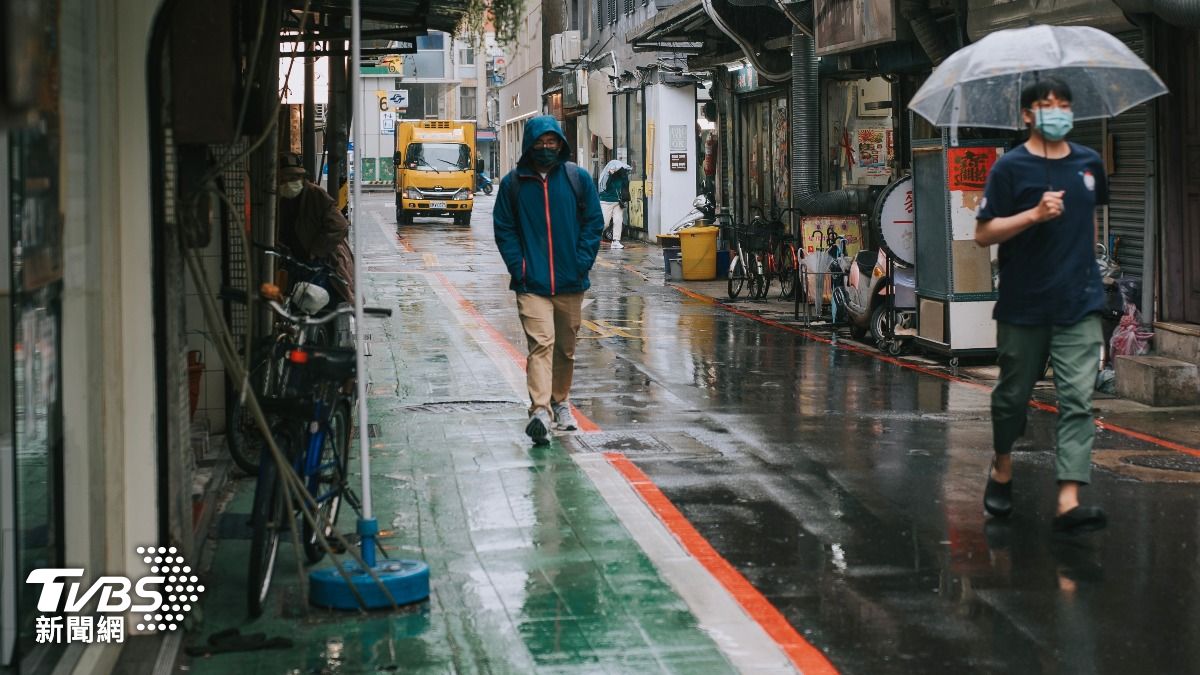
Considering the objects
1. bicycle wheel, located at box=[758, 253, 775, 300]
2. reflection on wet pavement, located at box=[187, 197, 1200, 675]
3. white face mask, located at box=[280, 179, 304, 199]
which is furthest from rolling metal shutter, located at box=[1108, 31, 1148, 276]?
bicycle wheel, located at box=[758, 253, 775, 300]

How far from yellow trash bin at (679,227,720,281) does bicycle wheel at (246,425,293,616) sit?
59.9 feet

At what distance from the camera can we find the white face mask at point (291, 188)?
1066 centimetres

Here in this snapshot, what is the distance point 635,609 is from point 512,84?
2554 inches

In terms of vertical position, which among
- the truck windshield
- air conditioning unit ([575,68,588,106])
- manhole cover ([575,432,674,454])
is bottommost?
manhole cover ([575,432,674,454])

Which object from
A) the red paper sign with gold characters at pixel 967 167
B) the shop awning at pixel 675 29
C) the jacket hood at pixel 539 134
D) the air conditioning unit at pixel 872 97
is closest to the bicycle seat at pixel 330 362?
the jacket hood at pixel 539 134

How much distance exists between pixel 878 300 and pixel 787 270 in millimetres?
5602

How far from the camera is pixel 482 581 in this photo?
6703mm

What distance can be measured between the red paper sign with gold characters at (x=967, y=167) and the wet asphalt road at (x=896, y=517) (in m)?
1.73

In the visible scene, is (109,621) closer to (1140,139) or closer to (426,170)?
(1140,139)

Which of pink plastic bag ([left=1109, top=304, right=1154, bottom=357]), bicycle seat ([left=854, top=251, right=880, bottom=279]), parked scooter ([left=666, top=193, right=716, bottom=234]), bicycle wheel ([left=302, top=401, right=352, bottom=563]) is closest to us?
bicycle wheel ([left=302, top=401, right=352, bottom=563])

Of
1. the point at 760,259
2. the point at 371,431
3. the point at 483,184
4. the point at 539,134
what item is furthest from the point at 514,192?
the point at 483,184

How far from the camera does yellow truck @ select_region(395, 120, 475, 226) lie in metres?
43.7

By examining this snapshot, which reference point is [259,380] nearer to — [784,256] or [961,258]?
[961,258]

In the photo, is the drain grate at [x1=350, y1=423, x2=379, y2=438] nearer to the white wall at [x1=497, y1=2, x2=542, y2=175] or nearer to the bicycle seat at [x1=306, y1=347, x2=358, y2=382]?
the bicycle seat at [x1=306, y1=347, x2=358, y2=382]
